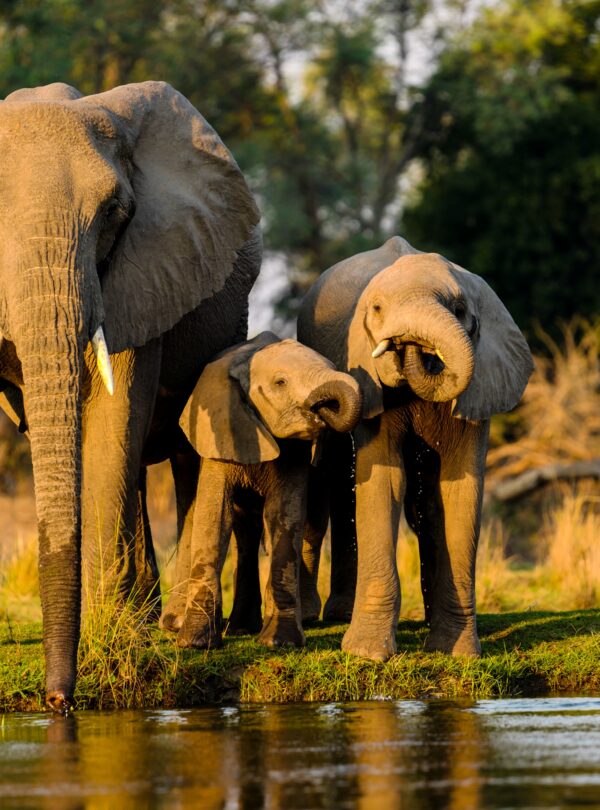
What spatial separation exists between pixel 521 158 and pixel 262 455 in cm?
1862

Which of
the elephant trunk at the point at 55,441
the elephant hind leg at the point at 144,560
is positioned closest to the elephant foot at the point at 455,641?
the elephant hind leg at the point at 144,560

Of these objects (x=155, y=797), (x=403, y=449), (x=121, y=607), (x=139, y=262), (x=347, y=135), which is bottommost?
(x=155, y=797)

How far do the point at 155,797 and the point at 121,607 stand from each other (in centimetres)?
334

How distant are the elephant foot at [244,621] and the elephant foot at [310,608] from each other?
47cm

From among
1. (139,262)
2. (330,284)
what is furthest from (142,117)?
(330,284)

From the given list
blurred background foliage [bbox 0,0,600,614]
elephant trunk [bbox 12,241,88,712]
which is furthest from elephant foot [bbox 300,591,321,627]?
blurred background foliage [bbox 0,0,600,614]

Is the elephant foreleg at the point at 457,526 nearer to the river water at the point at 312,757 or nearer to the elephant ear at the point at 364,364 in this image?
the elephant ear at the point at 364,364

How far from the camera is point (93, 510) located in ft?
29.2

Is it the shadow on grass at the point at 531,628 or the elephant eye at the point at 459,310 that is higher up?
the elephant eye at the point at 459,310

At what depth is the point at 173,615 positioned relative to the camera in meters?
9.73

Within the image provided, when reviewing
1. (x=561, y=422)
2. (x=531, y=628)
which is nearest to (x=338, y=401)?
(x=531, y=628)

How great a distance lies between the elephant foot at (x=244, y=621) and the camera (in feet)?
31.9

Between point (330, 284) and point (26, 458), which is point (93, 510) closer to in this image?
point (330, 284)

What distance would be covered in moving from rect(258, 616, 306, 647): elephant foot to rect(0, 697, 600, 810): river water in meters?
0.89
